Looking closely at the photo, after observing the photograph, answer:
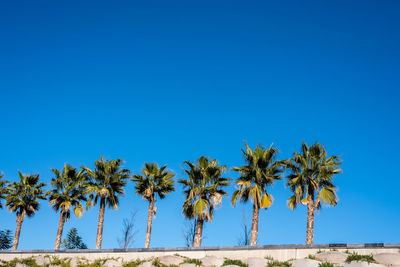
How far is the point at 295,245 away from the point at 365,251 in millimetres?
3170

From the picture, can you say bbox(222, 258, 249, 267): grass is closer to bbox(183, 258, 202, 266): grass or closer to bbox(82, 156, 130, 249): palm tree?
bbox(183, 258, 202, 266): grass

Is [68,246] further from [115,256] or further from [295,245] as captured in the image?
[295,245]

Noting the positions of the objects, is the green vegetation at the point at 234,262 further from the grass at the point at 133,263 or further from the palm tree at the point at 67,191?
the palm tree at the point at 67,191

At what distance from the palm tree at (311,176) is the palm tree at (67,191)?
18.6 metres

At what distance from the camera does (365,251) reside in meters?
18.0

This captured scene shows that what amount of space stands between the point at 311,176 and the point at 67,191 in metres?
21.2

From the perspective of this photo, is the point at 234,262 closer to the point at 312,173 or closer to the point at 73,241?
the point at 312,173

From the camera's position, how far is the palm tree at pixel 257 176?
28.2 metres

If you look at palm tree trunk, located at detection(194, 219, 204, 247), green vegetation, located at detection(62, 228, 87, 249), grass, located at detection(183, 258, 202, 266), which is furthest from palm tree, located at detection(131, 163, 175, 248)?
green vegetation, located at detection(62, 228, 87, 249)

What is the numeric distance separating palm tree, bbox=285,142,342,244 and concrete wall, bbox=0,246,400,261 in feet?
26.9

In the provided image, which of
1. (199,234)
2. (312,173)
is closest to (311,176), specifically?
(312,173)

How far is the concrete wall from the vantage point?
18041 mm

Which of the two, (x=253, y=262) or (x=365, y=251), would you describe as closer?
(x=365, y=251)

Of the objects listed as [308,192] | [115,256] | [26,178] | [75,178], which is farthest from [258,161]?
[26,178]
